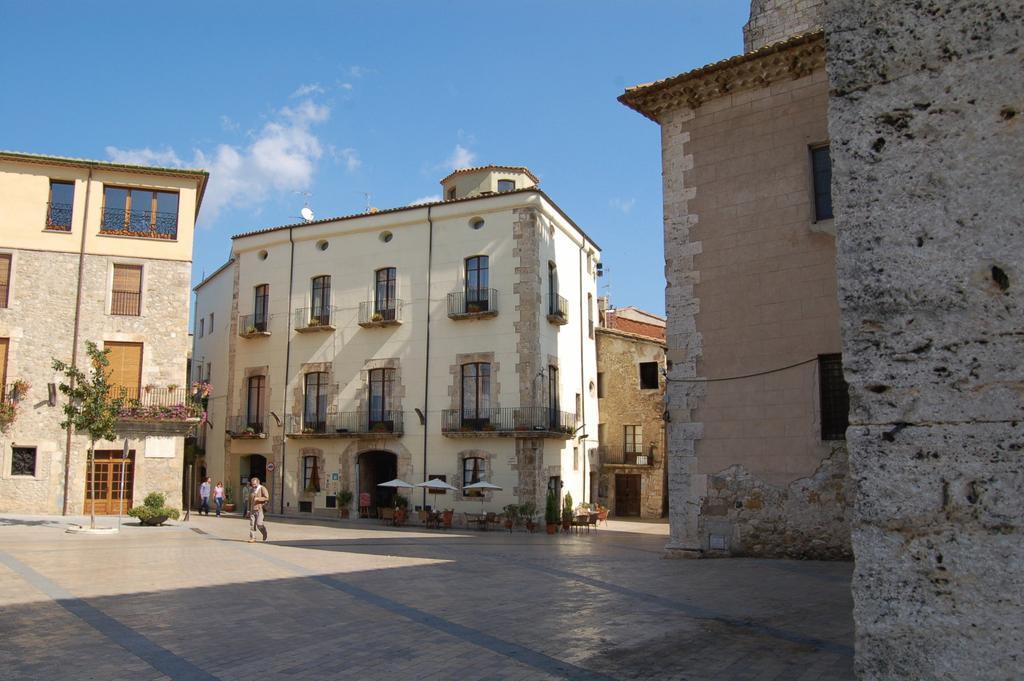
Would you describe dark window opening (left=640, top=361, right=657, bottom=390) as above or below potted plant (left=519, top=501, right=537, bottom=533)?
above

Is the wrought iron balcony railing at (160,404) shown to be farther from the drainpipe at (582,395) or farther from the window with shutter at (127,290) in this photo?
the drainpipe at (582,395)

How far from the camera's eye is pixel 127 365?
27641mm

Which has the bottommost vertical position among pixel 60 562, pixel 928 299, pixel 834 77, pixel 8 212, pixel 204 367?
pixel 60 562

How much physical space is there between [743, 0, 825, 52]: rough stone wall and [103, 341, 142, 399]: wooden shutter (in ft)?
72.0

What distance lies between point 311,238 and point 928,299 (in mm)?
31565


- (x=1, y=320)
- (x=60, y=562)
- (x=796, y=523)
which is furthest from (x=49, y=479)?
(x=796, y=523)

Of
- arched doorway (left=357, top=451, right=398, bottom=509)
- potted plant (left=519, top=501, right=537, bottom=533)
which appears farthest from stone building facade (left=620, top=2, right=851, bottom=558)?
arched doorway (left=357, top=451, right=398, bottom=509)

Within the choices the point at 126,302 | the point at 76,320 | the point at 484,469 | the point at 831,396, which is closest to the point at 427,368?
the point at 484,469

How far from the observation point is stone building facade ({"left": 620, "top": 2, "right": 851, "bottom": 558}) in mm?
13125

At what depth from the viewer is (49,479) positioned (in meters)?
26.2

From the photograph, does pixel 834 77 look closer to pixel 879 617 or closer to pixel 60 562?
pixel 879 617

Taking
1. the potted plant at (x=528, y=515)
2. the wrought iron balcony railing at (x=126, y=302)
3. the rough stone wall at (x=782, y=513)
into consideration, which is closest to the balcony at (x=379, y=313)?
the wrought iron balcony railing at (x=126, y=302)

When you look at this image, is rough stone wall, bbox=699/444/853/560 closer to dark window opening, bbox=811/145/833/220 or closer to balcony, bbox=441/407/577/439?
dark window opening, bbox=811/145/833/220

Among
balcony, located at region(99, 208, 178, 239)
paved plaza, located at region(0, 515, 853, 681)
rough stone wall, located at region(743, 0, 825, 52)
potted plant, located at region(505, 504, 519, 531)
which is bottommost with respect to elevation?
potted plant, located at region(505, 504, 519, 531)
